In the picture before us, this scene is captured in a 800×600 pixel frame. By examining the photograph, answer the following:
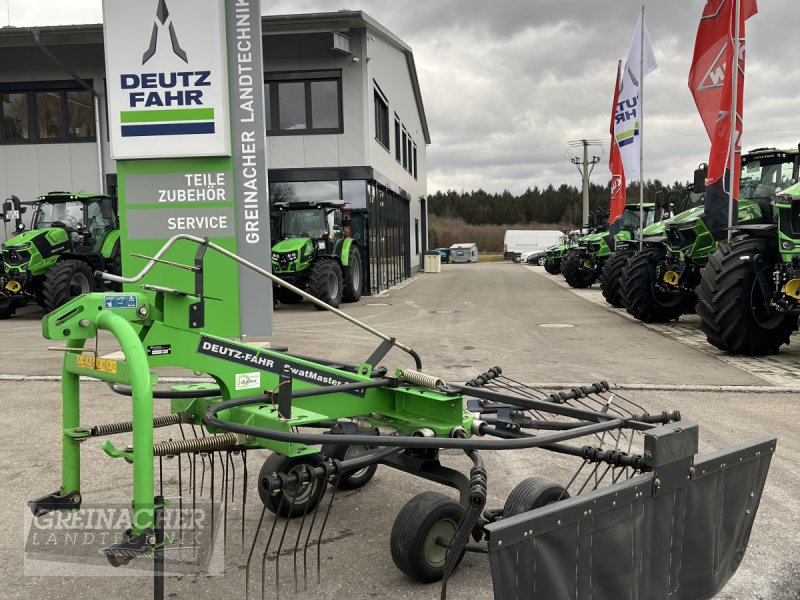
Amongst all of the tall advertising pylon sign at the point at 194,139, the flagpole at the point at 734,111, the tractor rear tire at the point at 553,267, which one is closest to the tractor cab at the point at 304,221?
the tall advertising pylon sign at the point at 194,139

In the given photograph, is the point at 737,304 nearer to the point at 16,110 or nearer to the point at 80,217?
the point at 80,217

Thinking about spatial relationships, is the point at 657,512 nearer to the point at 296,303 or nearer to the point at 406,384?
the point at 406,384

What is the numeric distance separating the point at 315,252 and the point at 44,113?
366 inches

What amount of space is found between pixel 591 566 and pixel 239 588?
5.09 feet

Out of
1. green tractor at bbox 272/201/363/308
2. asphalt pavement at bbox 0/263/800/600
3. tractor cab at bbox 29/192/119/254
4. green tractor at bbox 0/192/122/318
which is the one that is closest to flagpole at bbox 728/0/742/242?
asphalt pavement at bbox 0/263/800/600

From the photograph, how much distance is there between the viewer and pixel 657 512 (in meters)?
2.87

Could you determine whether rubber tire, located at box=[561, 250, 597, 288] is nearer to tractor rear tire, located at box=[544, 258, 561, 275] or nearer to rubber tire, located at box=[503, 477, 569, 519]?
tractor rear tire, located at box=[544, 258, 561, 275]

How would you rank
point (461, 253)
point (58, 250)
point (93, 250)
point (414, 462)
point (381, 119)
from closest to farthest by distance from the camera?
point (414, 462) < point (58, 250) < point (93, 250) < point (381, 119) < point (461, 253)

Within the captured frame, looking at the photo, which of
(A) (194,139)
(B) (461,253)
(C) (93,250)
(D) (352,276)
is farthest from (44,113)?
(B) (461,253)

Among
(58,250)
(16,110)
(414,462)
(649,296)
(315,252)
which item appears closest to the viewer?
(414,462)

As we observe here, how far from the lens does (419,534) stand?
322cm

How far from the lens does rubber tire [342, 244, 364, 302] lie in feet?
57.3

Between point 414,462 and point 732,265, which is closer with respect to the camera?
point 414,462

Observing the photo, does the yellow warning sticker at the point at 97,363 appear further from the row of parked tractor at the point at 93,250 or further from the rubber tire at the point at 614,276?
the rubber tire at the point at 614,276
